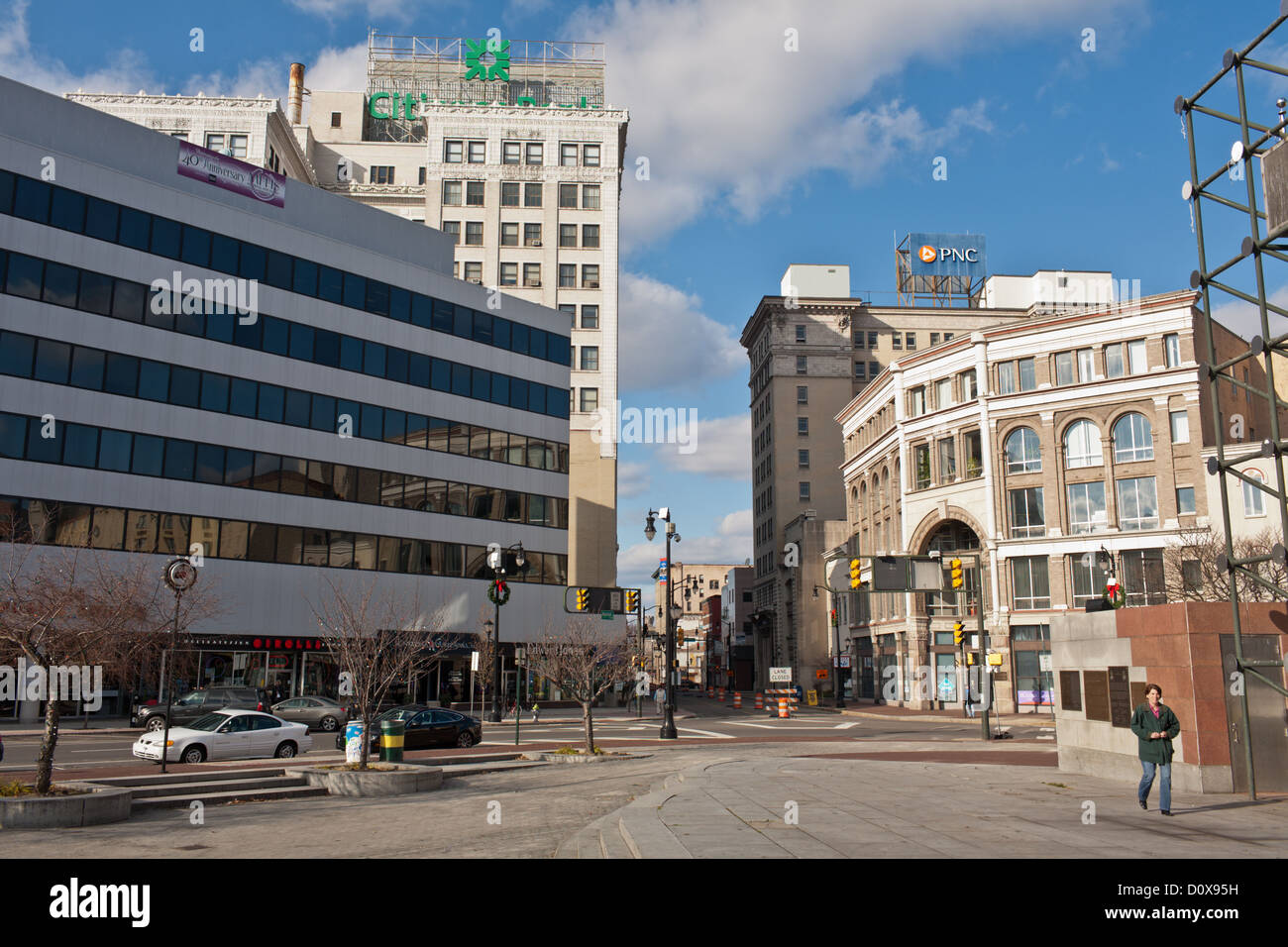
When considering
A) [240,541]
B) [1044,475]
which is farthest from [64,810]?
[1044,475]

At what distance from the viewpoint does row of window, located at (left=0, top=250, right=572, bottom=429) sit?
1566 inches

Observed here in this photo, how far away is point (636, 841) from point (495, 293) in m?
49.7

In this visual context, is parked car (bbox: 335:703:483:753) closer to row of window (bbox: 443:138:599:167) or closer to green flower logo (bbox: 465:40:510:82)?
row of window (bbox: 443:138:599:167)

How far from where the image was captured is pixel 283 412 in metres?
46.7

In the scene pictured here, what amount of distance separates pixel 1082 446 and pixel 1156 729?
4699cm

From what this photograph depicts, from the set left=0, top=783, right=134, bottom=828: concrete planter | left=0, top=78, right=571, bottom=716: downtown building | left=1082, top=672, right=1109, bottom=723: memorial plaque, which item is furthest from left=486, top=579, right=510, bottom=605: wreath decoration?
left=1082, top=672, right=1109, bottom=723: memorial plaque

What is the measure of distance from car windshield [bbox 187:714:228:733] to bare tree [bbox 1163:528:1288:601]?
33028 millimetres

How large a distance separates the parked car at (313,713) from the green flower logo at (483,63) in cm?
6340

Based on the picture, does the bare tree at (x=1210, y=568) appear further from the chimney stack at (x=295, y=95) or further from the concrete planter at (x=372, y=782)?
the chimney stack at (x=295, y=95)

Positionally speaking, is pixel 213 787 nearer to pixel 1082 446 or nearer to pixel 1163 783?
pixel 1163 783

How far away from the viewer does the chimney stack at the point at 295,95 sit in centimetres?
8600

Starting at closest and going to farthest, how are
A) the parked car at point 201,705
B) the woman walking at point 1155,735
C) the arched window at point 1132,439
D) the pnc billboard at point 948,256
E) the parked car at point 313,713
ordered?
the woman walking at point 1155,735, the parked car at point 201,705, the parked car at point 313,713, the arched window at point 1132,439, the pnc billboard at point 948,256

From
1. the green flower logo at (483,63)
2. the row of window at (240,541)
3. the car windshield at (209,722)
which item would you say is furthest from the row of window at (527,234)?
the car windshield at (209,722)
